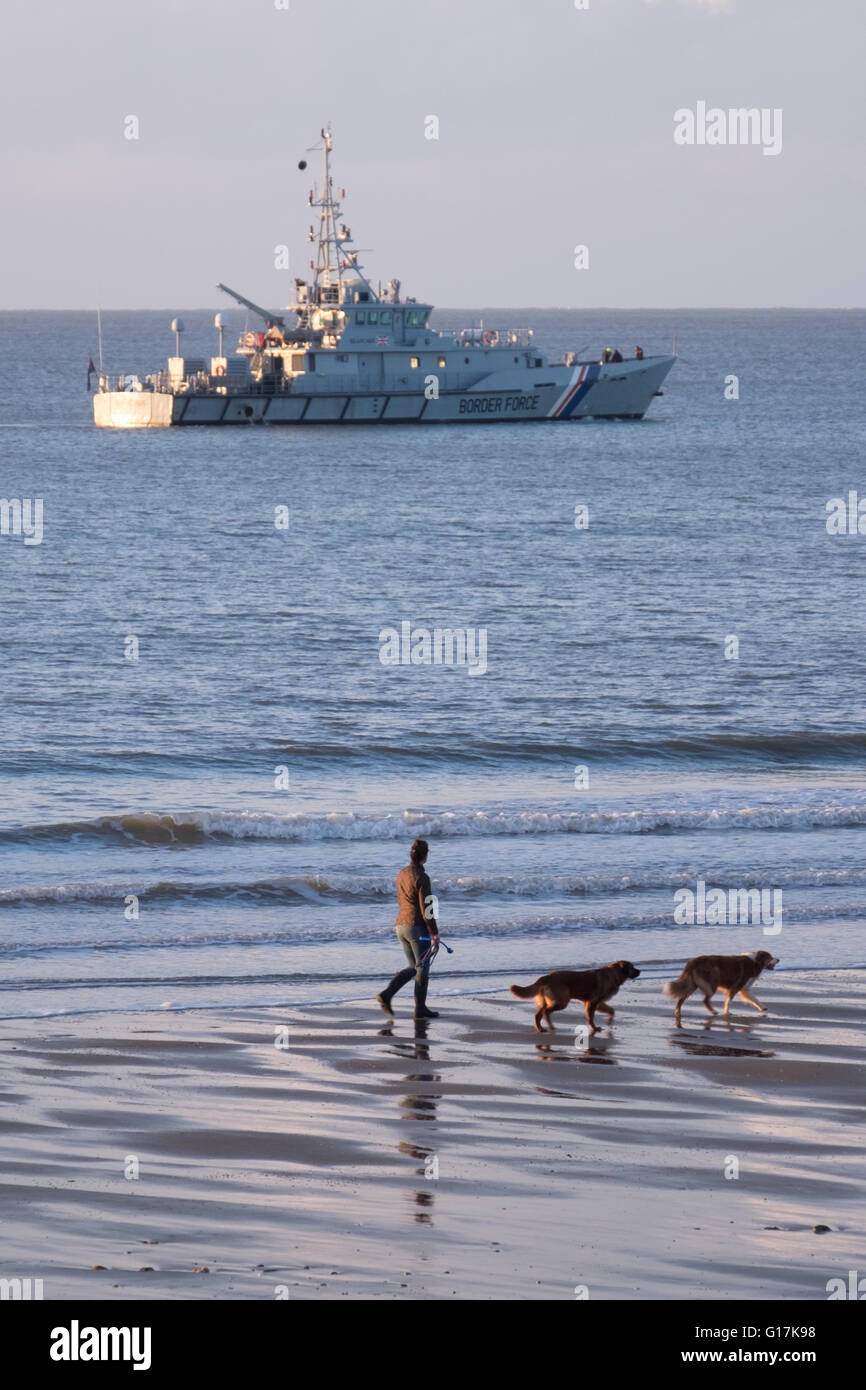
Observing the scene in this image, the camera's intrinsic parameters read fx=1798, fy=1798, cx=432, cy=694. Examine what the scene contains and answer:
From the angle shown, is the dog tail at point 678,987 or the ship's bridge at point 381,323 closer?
the dog tail at point 678,987

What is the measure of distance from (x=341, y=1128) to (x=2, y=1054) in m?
2.86

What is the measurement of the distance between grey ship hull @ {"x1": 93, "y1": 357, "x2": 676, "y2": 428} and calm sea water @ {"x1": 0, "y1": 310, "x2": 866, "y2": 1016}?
70.9 feet

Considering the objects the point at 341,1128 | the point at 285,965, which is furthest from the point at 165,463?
the point at 341,1128

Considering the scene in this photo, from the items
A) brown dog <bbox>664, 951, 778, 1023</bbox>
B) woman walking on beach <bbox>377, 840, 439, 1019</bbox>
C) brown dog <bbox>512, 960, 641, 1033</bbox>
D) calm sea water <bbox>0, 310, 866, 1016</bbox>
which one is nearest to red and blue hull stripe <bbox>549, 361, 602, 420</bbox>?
calm sea water <bbox>0, 310, 866, 1016</bbox>

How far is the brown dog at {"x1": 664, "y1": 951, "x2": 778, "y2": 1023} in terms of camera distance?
42.5 feet

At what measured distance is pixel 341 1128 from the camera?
1031 centimetres

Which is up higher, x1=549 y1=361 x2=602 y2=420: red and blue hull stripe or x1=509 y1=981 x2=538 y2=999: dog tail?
x1=549 y1=361 x2=602 y2=420: red and blue hull stripe

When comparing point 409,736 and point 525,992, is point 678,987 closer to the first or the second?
point 525,992

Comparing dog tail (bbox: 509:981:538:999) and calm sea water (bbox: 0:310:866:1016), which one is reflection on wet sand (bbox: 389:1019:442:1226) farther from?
calm sea water (bbox: 0:310:866:1016)

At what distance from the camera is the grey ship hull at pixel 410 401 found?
81625 millimetres

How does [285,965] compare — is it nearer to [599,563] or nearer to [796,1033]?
[796,1033]

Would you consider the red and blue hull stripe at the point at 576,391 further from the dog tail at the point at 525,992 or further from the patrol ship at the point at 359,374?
the dog tail at the point at 525,992

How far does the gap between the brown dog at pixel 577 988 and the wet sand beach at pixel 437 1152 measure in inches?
10.2

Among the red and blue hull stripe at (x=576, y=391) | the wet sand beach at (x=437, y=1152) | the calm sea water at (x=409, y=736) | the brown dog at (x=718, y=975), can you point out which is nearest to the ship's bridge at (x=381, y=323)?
the red and blue hull stripe at (x=576, y=391)
